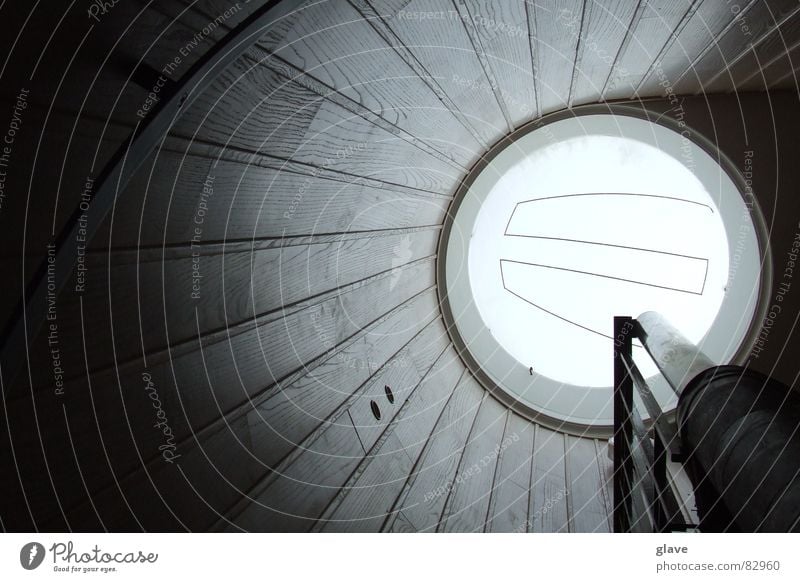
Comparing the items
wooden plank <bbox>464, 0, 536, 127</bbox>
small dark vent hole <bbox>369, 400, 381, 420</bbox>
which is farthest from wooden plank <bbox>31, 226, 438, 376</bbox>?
wooden plank <bbox>464, 0, 536, 127</bbox>

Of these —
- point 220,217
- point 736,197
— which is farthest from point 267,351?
point 736,197

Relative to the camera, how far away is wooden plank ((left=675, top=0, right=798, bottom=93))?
1.52 m

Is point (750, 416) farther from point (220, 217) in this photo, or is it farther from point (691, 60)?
point (691, 60)

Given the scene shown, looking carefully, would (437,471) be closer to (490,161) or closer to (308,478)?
(308,478)

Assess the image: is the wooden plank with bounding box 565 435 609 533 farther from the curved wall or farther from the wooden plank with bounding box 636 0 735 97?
the wooden plank with bounding box 636 0 735 97

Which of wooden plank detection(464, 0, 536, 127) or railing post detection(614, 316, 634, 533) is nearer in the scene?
wooden plank detection(464, 0, 536, 127)

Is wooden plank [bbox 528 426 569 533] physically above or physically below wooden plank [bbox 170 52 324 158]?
below

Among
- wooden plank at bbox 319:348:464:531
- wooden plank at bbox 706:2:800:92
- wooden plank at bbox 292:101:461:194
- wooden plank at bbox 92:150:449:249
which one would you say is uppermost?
wooden plank at bbox 706:2:800:92

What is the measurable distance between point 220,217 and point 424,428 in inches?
47.6

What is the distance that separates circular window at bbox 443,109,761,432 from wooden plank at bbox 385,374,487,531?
1.17 feet

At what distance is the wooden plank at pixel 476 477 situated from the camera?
2.00 metres

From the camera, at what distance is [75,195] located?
0.87m

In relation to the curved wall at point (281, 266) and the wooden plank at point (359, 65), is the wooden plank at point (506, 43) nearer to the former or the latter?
the curved wall at point (281, 266)

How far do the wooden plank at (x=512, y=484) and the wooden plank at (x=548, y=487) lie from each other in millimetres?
28
